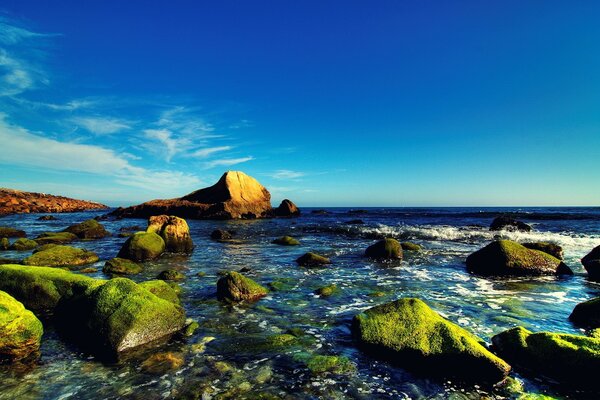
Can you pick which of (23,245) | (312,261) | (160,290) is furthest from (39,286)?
(23,245)

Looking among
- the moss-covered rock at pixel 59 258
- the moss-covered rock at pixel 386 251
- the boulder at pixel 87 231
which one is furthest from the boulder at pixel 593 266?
the boulder at pixel 87 231

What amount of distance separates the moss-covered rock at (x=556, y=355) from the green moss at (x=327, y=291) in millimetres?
4942

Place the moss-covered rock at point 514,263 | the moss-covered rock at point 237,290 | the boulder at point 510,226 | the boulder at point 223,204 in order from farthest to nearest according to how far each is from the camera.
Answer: the boulder at point 223,204 → the boulder at point 510,226 → the moss-covered rock at point 514,263 → the moss-covered rock at point 237,290

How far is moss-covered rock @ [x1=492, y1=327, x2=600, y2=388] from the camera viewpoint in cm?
510

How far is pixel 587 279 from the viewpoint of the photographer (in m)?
12.4

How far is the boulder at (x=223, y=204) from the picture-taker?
5456 centimetres

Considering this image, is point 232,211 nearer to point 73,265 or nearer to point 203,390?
point 73,265

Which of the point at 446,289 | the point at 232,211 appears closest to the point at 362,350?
the point at 446,289

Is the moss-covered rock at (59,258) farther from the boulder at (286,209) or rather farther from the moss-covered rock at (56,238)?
the boulder at (286,209)

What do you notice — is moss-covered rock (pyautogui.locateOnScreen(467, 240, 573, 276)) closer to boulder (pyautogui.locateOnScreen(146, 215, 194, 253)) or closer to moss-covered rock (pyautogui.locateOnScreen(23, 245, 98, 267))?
boulder (pyautogui.locateOnScreen(146, 215, 194, 253))

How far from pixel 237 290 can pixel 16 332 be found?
4.85 meters

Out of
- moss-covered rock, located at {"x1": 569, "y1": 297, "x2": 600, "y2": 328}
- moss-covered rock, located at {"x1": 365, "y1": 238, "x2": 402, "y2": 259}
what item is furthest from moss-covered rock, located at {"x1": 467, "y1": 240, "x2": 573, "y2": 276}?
moss-covered rock, located at {"x1": 569, "y1": 297, "x2": 600, "y2": 328}

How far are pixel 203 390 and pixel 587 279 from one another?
1430cm

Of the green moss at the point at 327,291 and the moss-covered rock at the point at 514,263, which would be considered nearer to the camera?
the green moss at the point at 327,291
